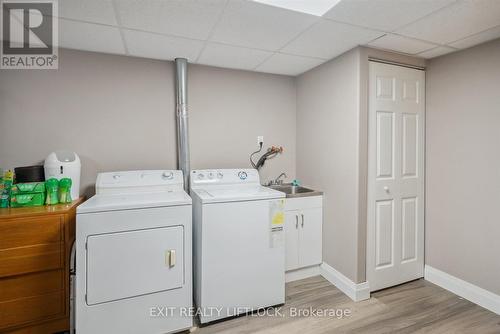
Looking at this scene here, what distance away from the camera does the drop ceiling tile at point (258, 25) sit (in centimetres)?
158

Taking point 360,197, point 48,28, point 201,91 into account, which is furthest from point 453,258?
point 48,28

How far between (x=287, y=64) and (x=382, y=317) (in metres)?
2.41

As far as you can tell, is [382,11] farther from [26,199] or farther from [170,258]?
[26,199]

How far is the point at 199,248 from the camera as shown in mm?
1888

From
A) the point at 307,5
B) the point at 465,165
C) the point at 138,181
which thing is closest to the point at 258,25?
the point at 307,5

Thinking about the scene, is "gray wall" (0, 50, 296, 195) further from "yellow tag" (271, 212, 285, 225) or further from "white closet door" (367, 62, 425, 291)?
"white closet door" (367, 62, 425, 291)

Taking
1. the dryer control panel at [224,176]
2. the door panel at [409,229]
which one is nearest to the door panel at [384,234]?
the door panel at [409,229]

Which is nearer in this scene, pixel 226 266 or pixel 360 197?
pixel 226 266

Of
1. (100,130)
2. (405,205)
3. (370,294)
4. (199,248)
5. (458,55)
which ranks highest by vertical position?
(458,55)

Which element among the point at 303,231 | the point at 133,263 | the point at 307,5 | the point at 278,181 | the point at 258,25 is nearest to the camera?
the point at 307,5

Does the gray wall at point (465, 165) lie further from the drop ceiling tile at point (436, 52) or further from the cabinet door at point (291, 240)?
the cabinet door at point (291, 240)

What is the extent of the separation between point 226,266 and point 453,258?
205 centimetres

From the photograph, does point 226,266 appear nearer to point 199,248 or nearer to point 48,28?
point 199,248

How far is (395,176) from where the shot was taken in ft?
7.58
